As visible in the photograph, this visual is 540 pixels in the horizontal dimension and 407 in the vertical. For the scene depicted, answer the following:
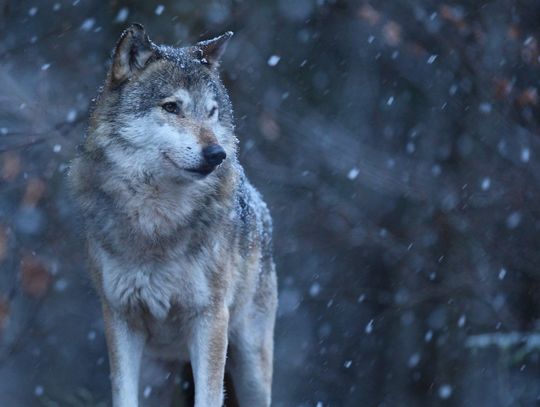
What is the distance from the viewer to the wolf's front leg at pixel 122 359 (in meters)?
3.74

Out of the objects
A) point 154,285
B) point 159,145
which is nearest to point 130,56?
point 159,145

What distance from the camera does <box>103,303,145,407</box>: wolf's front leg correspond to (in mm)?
3742

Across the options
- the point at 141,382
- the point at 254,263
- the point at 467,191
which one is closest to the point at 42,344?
the point at 141,382

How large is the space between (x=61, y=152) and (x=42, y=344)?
1.55m

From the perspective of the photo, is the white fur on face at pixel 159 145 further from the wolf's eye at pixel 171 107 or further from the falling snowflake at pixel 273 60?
the falling snowflake at pixel 273 60

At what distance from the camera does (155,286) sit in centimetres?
375

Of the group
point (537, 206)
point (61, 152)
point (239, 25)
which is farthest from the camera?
point (537, 206)

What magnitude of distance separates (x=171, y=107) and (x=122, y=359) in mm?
1144

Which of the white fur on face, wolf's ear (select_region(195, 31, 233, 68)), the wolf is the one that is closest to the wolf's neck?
the wolf

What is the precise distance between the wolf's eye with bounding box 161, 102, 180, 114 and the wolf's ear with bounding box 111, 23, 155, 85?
23 cm

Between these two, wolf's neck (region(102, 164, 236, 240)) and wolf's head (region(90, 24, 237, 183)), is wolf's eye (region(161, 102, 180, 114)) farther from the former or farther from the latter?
wolf's neck (region(102, 164, 236, 240))

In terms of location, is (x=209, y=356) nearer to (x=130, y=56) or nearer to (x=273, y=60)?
(x=130, y=56)

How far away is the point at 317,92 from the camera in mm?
8023

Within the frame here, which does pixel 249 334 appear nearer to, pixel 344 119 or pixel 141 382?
pixel 141 382
